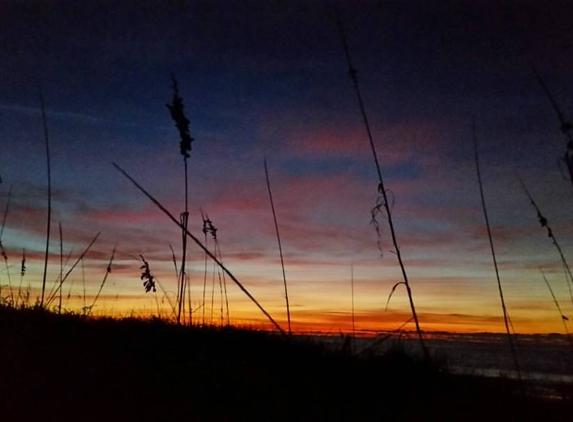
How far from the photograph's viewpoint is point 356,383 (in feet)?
12.7

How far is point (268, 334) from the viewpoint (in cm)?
583

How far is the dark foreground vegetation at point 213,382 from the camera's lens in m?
3.16

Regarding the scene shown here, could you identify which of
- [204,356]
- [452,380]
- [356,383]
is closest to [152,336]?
[204,356]

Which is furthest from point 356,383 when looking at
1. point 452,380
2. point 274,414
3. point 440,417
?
point 452,380

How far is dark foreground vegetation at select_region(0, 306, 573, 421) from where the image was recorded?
3162mm

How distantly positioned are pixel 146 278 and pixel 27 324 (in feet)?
3.69

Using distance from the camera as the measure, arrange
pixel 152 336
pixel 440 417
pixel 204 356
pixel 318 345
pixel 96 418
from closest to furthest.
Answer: pixel 96 418 → pixel 440 417 → pixel 204 356 → pixel 152 336 → pixel 318 345

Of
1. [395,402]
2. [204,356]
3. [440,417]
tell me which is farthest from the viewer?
[204,356]

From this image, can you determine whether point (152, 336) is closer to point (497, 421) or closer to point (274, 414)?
point (274, 414)

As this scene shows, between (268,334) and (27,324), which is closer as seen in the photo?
(27,324)

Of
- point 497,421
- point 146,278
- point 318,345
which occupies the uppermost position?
point 146,278

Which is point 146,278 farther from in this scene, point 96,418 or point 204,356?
point 96,418

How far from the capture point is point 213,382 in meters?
3.59

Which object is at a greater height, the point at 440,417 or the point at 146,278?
the point at 146,278
